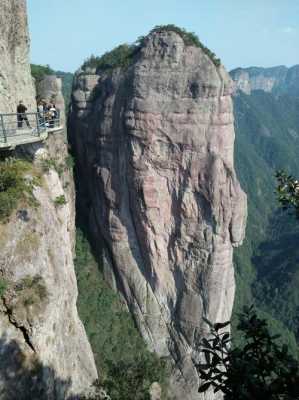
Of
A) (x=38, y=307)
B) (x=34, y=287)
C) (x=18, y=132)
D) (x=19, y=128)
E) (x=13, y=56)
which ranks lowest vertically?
(x=38, y=307)

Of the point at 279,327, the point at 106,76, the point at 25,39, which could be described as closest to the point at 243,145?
the point at 279,327

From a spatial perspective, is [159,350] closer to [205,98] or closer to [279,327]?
[205,98]

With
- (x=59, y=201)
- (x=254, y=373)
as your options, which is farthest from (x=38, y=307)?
(x=254, y=373)

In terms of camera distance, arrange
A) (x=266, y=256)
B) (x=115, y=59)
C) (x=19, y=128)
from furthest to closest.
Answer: (x=266, y=256) → (x=115, y=59) → (x=19, y=128)

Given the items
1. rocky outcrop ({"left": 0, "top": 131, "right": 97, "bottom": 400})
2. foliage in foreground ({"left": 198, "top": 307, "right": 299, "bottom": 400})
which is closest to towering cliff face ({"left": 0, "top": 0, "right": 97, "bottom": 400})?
rocky outcrop ({"left": 0, "top": 131, "right": 97, "bottom": 400})

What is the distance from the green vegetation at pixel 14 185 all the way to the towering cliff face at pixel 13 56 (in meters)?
2.98

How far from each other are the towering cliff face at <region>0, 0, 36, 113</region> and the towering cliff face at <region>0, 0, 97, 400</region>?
0.04m

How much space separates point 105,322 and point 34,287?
17.0 metres

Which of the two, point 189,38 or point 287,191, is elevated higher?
point 189,38

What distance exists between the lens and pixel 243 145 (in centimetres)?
17488

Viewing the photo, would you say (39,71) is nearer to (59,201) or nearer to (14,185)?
(59,201)

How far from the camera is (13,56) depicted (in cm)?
1638

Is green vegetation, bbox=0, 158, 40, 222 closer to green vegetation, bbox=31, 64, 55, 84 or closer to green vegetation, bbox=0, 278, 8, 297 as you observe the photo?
green vegetation, bbox=0, 278, 8, 297

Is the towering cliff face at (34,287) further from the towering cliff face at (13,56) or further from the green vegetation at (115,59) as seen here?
the green vegetation at (115,59)
